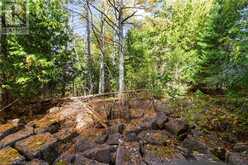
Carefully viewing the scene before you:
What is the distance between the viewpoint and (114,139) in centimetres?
673

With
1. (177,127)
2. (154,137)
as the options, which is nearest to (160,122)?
(177,127)

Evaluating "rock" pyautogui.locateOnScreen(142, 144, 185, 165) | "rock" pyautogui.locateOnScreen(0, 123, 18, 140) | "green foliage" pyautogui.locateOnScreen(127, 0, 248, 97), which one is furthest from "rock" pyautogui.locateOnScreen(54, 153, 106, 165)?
"green foliage" pyautogui.locateOnScreen(127, 0, 248, 97)

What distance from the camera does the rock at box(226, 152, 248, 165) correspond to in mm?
5546

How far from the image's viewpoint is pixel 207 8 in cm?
1712

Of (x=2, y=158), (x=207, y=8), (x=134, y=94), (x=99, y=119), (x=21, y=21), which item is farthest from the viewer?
(x=207, y=8)

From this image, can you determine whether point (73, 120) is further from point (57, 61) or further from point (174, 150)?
point (174, 150)

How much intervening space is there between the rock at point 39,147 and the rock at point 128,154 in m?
1.81

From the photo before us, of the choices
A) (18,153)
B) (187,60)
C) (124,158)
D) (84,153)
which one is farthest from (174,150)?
(187,60)

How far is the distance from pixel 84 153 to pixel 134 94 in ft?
16.2

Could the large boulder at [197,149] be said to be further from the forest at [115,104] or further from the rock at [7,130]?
the rock at [7,130]

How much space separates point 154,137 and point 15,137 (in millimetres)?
4138

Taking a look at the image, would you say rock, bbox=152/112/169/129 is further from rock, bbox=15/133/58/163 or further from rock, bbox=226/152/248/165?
rock, bbox=15/133/58/163

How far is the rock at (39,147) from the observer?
19.7 feet

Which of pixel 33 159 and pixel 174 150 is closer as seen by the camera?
pixel 33 159
